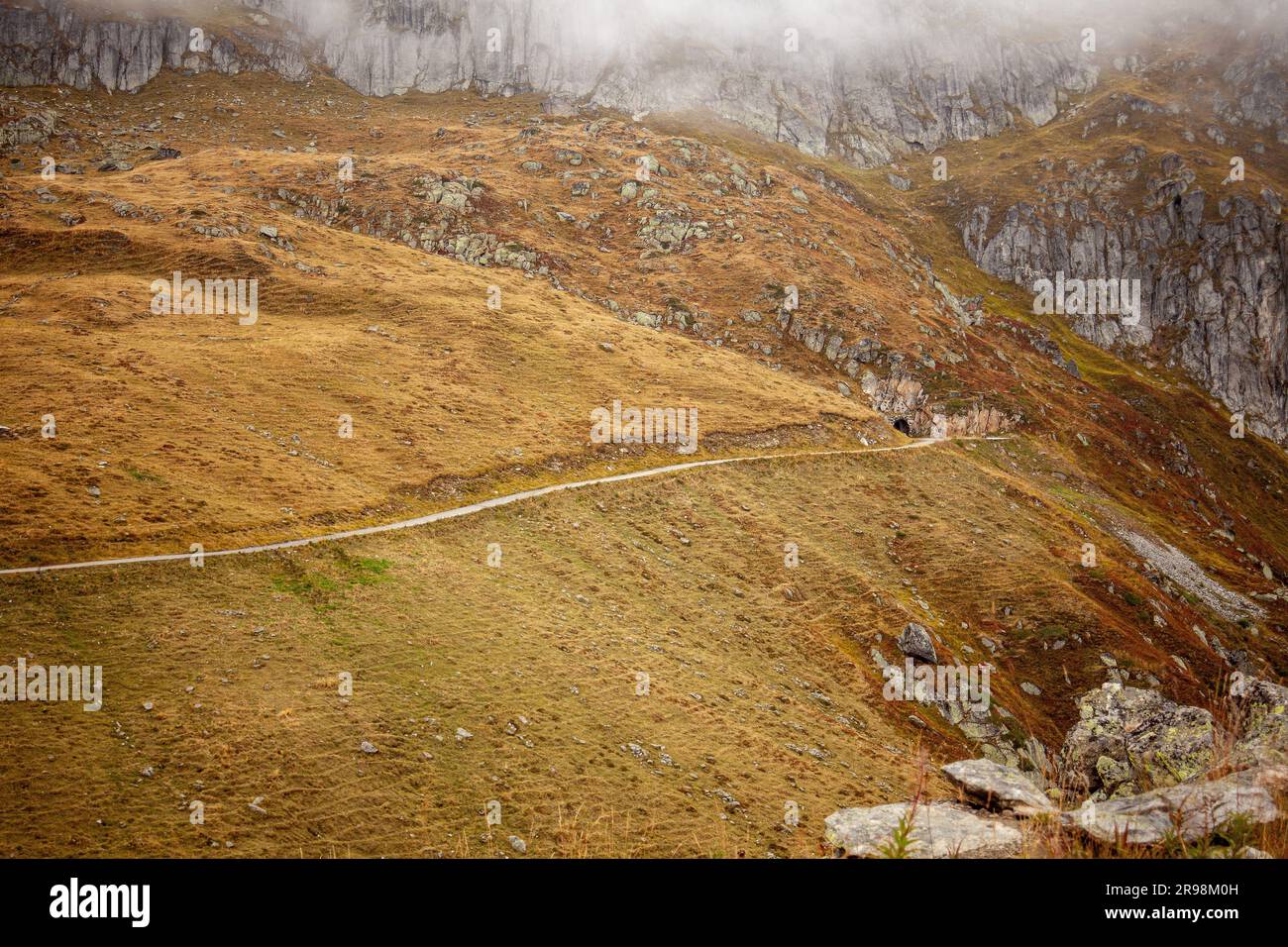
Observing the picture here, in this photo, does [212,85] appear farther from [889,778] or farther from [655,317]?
[889,778]

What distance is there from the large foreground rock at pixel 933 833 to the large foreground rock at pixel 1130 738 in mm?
11345

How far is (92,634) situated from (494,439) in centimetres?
3840

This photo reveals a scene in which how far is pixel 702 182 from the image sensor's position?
15250 cm

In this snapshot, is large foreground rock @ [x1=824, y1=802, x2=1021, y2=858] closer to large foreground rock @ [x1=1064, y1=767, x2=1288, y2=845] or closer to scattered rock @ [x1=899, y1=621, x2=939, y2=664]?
large foreground rock @ [x1=1064, y1=767, x2=1288, y2=845]

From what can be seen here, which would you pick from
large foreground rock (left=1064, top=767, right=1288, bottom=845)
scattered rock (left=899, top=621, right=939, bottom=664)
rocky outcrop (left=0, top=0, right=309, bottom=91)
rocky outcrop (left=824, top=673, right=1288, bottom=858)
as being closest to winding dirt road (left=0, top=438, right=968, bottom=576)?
scattered rock (left=899, top=621, right=939, bottom=664)

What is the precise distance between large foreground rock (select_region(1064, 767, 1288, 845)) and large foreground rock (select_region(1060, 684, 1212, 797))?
12.7 metres

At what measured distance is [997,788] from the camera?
14945 millimetres

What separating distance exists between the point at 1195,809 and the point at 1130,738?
2335 cm

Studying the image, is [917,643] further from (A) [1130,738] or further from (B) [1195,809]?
(B) [1195,809]

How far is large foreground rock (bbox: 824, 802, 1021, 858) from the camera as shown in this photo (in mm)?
10922

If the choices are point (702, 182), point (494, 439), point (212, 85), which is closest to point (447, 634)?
point (494, 439)

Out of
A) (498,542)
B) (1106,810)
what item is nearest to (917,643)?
(498,542)

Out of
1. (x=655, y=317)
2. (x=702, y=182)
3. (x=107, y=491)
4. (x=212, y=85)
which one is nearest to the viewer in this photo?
(x=107, y=491)

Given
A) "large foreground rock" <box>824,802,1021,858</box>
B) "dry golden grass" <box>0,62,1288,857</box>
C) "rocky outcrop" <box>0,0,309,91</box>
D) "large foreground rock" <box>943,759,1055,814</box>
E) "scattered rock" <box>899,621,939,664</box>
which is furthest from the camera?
"rocky outcrop" <box>0,0,309,91</box>
